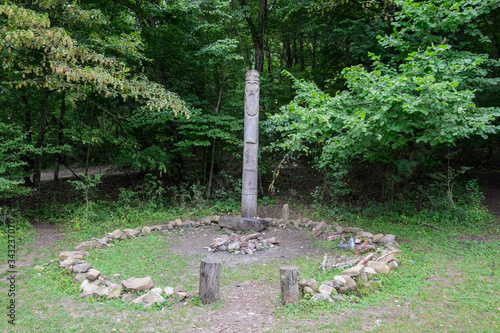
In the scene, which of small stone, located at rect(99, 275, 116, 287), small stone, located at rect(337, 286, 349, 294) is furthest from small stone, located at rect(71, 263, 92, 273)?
small stone, located at rect(337, 286, 349, 294)

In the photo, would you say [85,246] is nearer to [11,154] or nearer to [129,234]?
[129,234]

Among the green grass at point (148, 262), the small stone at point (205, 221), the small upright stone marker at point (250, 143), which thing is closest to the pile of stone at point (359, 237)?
the small upright stone marker at point (250, 143)

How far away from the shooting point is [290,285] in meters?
3.46

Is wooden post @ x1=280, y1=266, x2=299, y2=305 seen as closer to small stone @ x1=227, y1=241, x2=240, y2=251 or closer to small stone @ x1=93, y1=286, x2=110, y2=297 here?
small stone @ x1=93, y1=286, x2=110, y2=297

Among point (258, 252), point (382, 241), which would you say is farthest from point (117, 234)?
point (382, 241)

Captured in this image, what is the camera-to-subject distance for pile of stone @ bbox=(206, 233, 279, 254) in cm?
584

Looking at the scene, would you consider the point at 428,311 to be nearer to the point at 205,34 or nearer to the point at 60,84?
the point at 60,84

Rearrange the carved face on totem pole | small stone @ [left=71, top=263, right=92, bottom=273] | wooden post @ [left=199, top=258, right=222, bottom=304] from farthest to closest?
the carved face on totem pole < small stone @ [left=71, top=263, right=92, bottom=273] < wooden post @ [left=199, top=258, right=222, bottom=304]

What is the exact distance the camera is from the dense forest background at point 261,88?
17.0ft

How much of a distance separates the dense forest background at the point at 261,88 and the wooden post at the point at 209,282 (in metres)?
2.74

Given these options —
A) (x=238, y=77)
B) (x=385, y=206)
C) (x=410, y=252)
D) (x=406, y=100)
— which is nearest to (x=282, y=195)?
(x=385, y=206)

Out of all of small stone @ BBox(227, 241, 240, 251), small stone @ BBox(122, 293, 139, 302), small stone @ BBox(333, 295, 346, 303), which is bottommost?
small stone @ BBox(227, 241, 240, 251)

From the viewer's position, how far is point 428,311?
10.9 ft

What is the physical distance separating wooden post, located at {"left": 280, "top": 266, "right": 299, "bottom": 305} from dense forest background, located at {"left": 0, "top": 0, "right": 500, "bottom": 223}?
239 cm
